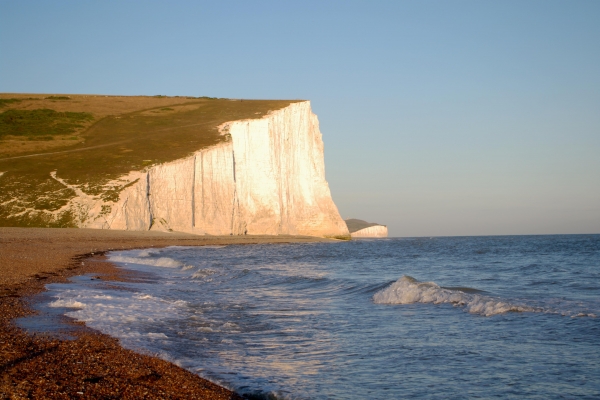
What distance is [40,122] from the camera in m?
54.2

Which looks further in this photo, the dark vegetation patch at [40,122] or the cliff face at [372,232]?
the cliff face at [372,232]

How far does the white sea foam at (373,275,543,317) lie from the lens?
27.2 ft

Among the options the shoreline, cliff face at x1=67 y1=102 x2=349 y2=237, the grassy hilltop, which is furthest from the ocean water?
the grassy hilltop

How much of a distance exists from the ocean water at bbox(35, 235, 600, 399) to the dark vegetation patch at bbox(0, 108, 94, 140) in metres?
43.6

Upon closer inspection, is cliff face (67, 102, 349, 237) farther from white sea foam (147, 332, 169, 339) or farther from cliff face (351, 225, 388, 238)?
cliff face (351, 225, 388, 238)

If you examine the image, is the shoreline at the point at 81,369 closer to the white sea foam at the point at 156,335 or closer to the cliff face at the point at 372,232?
the white sea foam at the point at 156,335

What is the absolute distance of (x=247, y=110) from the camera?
5625 centimetres

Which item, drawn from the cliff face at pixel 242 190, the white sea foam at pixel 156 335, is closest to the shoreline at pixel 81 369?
the white sea foam at pixel 156 335

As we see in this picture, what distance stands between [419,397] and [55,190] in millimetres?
36675

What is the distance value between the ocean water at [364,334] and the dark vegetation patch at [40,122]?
143 ft

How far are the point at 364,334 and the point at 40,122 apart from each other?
55.4 meters

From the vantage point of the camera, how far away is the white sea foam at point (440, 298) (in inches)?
327

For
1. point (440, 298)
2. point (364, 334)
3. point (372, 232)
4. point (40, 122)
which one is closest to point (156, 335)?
point (364, 334)

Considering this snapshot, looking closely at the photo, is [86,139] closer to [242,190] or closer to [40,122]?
[40,122]
